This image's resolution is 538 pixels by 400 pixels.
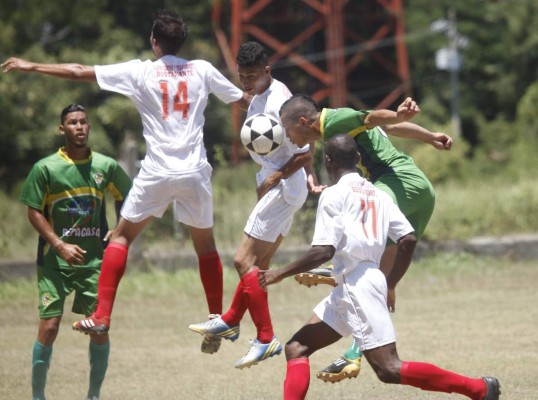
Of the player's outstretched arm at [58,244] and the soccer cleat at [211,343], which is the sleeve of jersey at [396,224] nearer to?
the soccer cleat at [211,343]

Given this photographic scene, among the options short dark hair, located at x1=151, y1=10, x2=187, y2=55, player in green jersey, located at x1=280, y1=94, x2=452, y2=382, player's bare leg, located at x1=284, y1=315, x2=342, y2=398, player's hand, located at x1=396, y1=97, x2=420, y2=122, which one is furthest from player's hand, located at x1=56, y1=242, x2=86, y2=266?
player's hand, located at x1=396, y1=97, x2=420, y2=122

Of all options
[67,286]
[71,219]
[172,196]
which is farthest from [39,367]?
[172,196]

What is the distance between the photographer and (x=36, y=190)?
9461 mm

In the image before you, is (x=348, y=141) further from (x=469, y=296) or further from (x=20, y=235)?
(x=20, y=235)

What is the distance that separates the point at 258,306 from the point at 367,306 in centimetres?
162

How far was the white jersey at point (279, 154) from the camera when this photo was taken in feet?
30.2

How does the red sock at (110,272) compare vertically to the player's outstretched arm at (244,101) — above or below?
below

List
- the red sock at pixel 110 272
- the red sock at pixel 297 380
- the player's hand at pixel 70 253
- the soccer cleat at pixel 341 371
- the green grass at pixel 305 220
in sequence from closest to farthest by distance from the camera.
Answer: the red sock at pixel 297 380, the soccer cleat at pixel 341 371, the red sock at pixel 110 272, the player's hand at pixel 70 253, the green grass at pixel 305 220

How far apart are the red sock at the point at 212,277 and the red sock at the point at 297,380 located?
64.4 inches

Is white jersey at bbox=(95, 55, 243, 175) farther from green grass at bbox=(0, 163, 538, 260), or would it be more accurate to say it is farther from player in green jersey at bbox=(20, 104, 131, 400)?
green grass at bbox=(0, 163, 538, 260)

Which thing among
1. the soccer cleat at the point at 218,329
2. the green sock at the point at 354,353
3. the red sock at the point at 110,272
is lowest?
the green sock at the point at 354,353

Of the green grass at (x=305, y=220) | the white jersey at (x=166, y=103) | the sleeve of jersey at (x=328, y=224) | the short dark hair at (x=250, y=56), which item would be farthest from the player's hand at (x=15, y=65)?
the green grass at (x=305, y=220)

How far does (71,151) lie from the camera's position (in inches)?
380

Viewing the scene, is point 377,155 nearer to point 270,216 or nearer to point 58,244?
point 270,216
